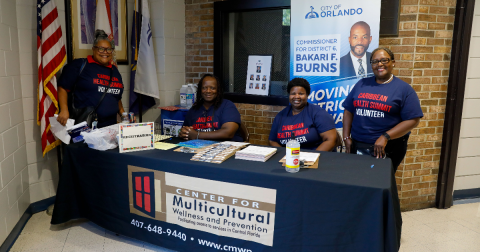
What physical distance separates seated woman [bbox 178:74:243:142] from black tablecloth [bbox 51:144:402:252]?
0.49m

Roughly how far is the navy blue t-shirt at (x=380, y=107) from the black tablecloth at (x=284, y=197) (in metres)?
0.37

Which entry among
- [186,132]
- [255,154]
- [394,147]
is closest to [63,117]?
[186,132]

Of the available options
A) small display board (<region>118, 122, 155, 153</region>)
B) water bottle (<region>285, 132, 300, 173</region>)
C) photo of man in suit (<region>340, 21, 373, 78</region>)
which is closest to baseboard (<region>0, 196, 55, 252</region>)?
small display board (<region>118, 122, 155, 153</region>)

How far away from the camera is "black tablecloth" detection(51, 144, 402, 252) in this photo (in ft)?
5.81

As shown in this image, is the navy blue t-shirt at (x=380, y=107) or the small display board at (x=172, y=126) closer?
the navy blue t-shirt at (x=380, y=107)

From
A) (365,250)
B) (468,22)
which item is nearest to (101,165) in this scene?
(365,250)

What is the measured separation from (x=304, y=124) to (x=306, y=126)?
20mm

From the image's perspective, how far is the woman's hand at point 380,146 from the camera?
2369 millimetres

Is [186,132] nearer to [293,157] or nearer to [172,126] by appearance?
[172,126]

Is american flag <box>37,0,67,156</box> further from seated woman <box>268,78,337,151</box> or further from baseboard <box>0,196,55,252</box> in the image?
seated woman <box>268,78,337,151</box>

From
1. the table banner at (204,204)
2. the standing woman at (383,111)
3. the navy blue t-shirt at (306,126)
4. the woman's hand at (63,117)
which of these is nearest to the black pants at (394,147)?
the standing woman at (383,111)

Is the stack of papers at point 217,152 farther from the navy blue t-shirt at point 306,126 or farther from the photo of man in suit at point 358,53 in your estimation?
the photo of man in suit at point 358,53

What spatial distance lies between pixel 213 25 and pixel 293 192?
99.1 inches

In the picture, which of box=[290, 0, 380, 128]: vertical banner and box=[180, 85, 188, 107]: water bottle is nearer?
box=[290, 0, 380, 128]: vertical banner
